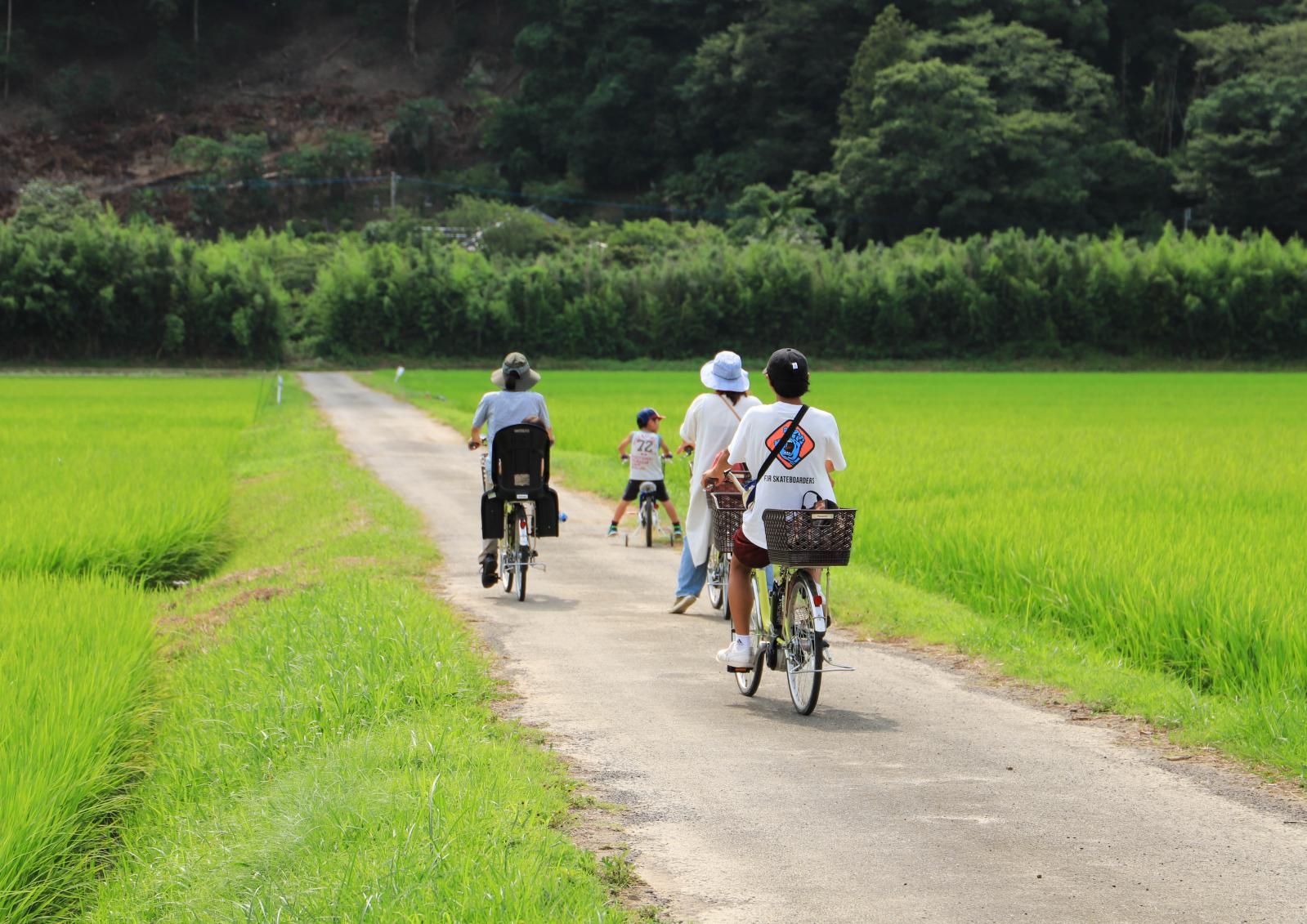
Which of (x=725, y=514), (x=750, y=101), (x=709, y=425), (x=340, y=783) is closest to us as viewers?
(x=340, y=783)

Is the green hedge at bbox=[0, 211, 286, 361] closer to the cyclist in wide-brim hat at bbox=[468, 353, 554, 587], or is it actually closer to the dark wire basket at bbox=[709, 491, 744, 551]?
the cyclist in wide-brim hat at bbox=[468, 353, 554, 587]

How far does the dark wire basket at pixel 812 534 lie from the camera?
6609 millimetres

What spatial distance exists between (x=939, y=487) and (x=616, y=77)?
240 feet

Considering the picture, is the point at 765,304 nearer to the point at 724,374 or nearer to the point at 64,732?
the point at 724,374

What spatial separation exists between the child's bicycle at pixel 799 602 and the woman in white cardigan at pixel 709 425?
137cm

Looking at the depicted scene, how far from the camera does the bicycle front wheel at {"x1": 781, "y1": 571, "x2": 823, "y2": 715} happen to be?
22.5ft

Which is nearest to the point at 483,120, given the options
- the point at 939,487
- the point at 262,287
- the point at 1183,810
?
the point at 262,287

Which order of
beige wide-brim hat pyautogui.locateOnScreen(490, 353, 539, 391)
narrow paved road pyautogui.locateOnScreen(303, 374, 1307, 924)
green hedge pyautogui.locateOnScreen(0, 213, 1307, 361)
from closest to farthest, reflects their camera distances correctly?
narrow paved road pyautogui.locateOnScreen(303, 374, 1307, 924)
beige wide-brim hat pyautogui.locateOnScreen(490, 353, 539, 391)
green hedge pyautogui.locateOnScreen(0, 213, 1307, 361)

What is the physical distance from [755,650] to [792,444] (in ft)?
3.81

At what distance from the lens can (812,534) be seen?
6617 mm

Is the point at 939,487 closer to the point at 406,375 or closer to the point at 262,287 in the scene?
the point at 406,375

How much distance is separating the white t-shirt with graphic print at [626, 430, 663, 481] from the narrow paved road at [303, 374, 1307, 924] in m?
3.65

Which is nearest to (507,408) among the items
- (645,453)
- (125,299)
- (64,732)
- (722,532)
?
(645,453)

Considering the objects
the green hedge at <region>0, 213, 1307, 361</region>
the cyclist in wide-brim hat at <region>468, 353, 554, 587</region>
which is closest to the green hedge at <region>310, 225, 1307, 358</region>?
the green hedge at <region>0, 213, 1307, 361</region>
